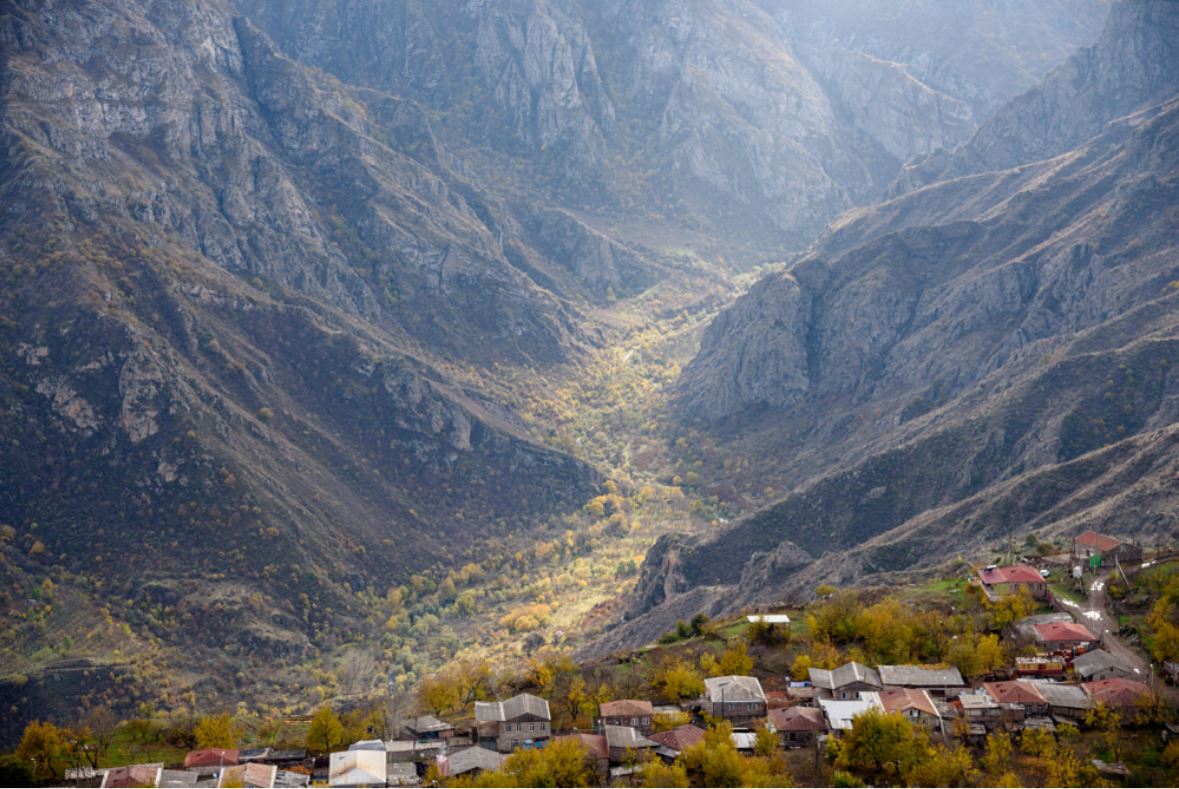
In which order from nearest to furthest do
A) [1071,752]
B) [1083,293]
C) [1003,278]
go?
[1071,752]
[1083,293]
[1003,278]

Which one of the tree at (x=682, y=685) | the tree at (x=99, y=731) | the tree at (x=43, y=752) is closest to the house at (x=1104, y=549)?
the tree at (x=682, y=685)

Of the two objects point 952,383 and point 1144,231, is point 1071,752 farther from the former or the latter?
point 1144,231

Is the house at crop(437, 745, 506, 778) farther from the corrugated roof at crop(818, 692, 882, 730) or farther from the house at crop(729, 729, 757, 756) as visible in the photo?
the corrugated roof at crop(818, 692, 882, 730)

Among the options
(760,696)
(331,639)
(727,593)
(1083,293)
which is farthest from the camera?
(1083,293)

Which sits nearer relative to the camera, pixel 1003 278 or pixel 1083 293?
pixel 1083 293

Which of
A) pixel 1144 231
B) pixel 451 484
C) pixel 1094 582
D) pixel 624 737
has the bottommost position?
pixel 624 737

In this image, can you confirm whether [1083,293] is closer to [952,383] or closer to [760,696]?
[952,383]

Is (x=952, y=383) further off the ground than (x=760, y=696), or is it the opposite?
(x=952, y=383)

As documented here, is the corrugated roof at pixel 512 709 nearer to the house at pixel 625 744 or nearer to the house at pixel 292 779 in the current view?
the house at pixel 625 744

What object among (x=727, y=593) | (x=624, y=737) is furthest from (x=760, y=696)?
(x=727, y=593)

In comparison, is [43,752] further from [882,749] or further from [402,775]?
[882,749]
